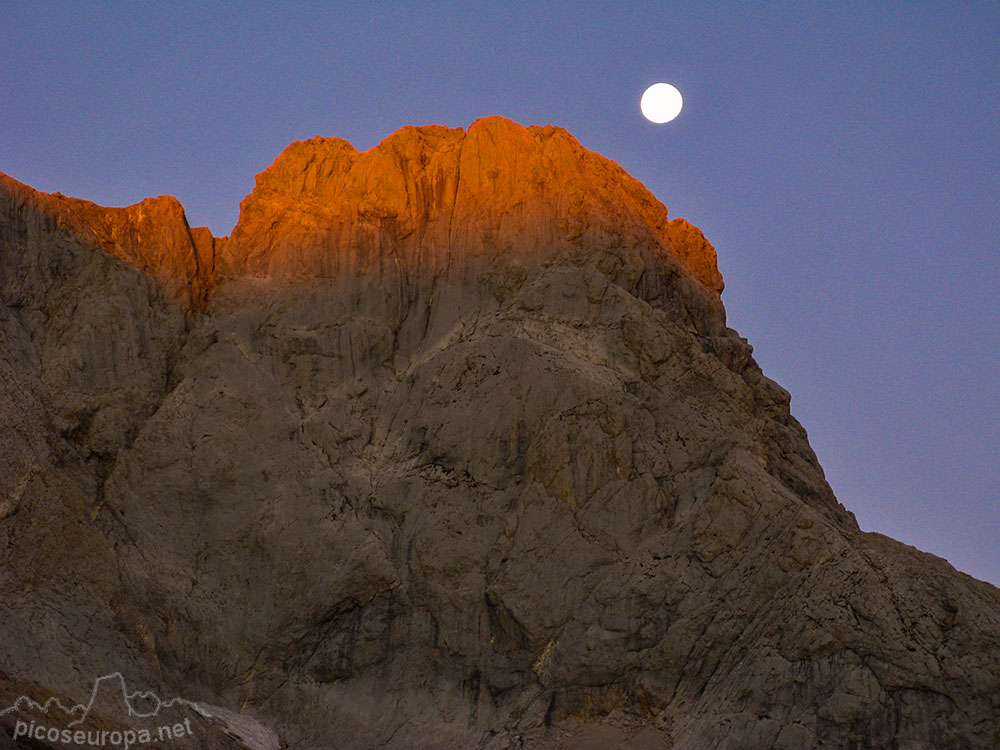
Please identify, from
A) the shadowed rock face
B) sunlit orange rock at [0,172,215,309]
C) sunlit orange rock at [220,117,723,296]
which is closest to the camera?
the shadowed rock face

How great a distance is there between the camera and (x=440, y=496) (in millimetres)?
25500

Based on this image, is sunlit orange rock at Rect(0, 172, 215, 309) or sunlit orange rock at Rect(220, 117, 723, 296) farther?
sunlit orange rock at Rect(220, 117, 723, 296)

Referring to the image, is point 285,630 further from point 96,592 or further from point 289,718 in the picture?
point 96,592

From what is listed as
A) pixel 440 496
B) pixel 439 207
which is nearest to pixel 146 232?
pixel 439 207

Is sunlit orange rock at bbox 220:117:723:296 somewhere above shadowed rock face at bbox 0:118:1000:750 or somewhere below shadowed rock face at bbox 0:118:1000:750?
above

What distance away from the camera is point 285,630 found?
965 inches

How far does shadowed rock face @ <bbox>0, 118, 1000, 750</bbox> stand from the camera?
22875mm

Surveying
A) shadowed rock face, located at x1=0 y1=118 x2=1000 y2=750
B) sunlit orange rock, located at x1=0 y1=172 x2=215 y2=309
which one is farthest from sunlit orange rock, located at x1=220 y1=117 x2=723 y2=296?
sunlit orange rock, located at x1=0 y1=172 x2=215 y2=309

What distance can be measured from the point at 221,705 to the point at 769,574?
1068 cm

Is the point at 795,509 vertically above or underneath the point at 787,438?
underneath

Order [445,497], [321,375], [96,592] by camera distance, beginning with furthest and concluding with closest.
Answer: [321,375] → [445,497] → [96,592]

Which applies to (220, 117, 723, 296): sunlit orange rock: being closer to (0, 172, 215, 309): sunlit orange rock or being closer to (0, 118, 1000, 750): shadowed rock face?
(0, 118, 1000, 750): shadowed rock face

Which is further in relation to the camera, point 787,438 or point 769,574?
point 787,438

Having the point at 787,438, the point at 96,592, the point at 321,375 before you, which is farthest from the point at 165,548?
the point at 787,438
